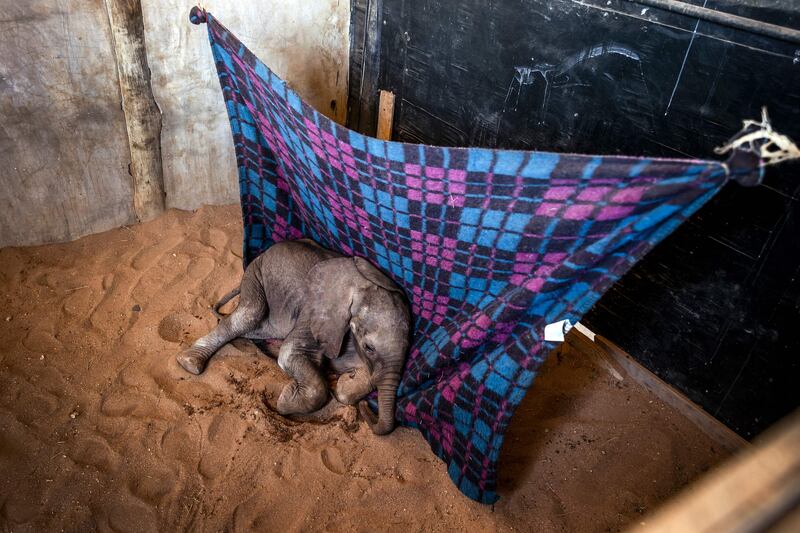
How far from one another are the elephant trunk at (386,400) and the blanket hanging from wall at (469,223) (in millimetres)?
44

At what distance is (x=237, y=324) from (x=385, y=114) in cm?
179

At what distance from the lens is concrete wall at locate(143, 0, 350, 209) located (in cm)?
320

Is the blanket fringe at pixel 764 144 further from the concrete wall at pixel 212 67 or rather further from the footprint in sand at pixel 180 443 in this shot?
the concrete wall at pixel 212 67

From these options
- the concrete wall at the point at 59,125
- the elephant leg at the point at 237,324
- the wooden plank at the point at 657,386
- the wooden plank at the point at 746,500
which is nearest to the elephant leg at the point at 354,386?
the elephant leg at the point at 237,324

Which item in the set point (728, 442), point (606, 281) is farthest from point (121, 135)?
point (728, 442)

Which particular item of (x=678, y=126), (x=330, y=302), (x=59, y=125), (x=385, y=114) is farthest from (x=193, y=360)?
(x=678, y=126)

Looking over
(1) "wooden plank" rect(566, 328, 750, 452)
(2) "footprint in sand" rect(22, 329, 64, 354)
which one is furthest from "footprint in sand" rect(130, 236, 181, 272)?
(1) "wooden plank" rect(566, 328, 750, 452)

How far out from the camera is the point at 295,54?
146 inches

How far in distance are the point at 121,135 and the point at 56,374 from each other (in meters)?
1.42

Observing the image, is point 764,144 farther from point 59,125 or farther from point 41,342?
point 59,125

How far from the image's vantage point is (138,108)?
3223 millimetres

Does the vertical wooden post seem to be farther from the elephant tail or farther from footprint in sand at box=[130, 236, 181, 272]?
the elephant tail

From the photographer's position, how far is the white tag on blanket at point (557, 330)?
182 centimetres

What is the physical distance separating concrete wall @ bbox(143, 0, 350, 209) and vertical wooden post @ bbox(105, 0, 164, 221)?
0.05 metres
